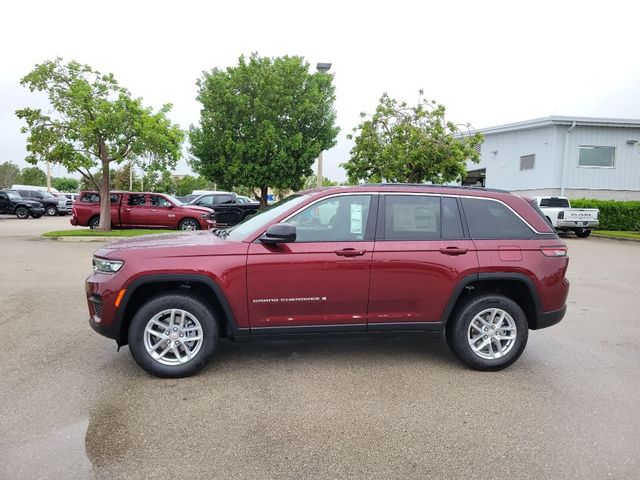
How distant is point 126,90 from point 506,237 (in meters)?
16.5

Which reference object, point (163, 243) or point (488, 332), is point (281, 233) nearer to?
point (163, 243)

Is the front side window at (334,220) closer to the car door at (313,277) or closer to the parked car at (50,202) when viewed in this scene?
the car door at (313,277)

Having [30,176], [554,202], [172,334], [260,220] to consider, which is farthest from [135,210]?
[30,176]

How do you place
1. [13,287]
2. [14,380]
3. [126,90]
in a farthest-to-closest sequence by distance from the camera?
[126,90] → [13,287] → [14,380]

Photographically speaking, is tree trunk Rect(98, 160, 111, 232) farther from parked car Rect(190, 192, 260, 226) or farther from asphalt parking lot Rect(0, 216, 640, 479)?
asphalt parking lot Rect(0, 216, 640, 479)

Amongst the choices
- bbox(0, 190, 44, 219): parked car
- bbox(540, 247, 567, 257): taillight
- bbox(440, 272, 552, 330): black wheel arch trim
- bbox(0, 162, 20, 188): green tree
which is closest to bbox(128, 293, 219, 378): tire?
bbox(440, 272, 552, 330): black wheel arch trim

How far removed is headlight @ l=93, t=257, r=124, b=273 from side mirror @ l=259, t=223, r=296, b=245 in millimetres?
1333

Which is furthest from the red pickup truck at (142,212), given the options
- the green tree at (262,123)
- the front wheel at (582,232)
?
the front wheel at (582,232)

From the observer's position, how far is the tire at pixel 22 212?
31.0 meters

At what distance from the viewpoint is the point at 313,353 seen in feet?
16.8

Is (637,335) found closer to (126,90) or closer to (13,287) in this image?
(13,287)

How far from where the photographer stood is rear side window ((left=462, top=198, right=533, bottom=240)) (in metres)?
4.74

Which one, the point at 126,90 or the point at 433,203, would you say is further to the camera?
the point at 126,90

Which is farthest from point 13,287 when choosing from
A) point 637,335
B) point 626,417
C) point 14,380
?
point 637,335
